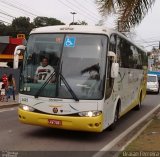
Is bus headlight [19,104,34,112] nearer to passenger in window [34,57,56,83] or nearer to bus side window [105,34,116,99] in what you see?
passenger in window [34,57,56,83]

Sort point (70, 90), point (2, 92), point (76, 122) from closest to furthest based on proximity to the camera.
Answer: point (76, 122) → point (70, 90) → point (2, 92)

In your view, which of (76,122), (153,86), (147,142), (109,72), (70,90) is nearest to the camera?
(147,142)

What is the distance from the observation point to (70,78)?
35.6 ft

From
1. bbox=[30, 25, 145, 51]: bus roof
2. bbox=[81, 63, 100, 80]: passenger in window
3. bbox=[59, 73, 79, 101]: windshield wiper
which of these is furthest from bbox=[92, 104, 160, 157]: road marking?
bbox=[30, 25, 145, 51]: bus roof

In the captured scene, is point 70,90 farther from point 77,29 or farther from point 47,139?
point 77,29

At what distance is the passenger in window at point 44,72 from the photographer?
11.0 metres

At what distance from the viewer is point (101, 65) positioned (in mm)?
11008

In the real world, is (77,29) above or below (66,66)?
above

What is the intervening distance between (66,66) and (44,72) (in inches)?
23.5

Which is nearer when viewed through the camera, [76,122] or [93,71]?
[76,122]

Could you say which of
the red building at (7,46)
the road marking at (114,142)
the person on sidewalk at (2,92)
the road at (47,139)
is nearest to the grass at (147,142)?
the road marking at (114,142)

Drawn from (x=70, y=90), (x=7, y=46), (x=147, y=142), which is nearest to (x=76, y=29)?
(x=70, y=90)

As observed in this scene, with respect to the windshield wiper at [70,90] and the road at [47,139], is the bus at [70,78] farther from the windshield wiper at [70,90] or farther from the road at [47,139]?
the road at [47,139]

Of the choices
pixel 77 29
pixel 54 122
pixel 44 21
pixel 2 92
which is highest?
pixel 44 21
